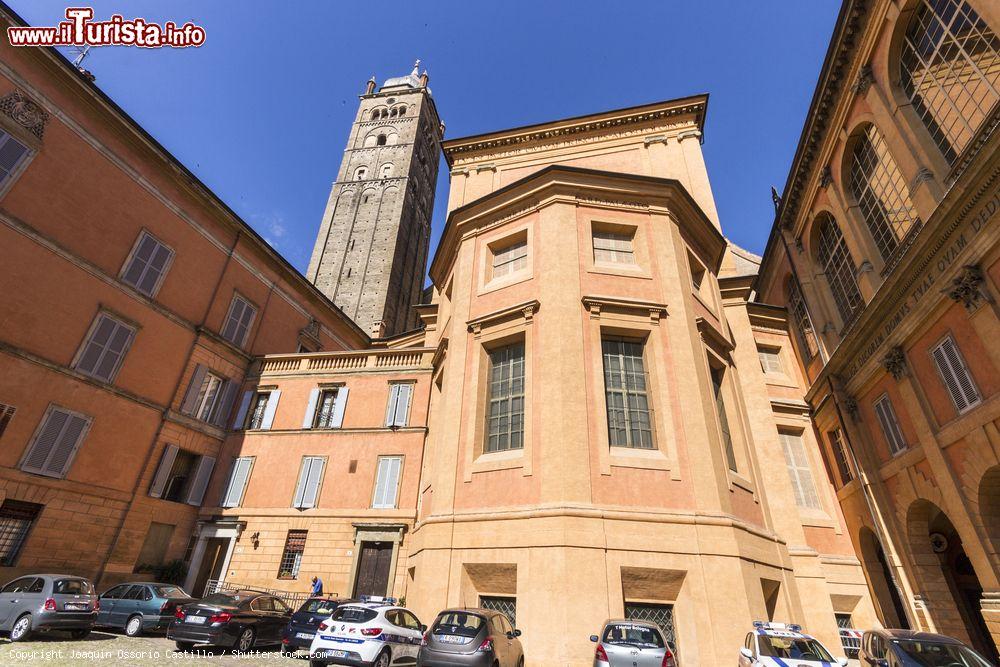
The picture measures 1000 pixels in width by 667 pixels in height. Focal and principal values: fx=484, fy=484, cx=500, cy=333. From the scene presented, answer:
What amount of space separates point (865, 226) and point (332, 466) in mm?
23678

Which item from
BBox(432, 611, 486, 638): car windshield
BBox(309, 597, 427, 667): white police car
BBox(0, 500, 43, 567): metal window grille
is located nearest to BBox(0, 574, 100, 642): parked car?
BBox(0, 500, 43, 567): metal window grille

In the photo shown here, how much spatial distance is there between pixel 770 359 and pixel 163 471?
92.0ft

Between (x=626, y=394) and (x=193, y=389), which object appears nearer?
(x=626, y=394)

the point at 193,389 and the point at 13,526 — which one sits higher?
the point at 193,389

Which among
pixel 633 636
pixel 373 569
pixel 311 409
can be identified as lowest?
pixel 633 636

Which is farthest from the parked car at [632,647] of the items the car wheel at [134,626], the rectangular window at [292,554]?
the rectangular window at [292,554]

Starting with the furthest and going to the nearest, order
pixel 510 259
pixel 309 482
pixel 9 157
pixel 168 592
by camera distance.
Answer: pixel 309 482 → pixel 9 157 → pixel 510 259 → pixel 168 592

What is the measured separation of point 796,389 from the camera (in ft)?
74.7

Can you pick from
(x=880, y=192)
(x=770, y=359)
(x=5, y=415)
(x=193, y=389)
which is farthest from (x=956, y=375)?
(x=5, y=415)

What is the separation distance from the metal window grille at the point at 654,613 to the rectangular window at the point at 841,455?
41.3 ft

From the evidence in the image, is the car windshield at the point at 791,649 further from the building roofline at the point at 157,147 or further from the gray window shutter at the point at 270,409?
the building roofline at the point at 157,147

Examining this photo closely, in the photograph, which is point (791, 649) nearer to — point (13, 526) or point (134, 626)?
point (134, 626)

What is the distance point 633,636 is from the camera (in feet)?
29.2

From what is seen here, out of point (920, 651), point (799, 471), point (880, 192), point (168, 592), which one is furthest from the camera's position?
point (799, 471)
